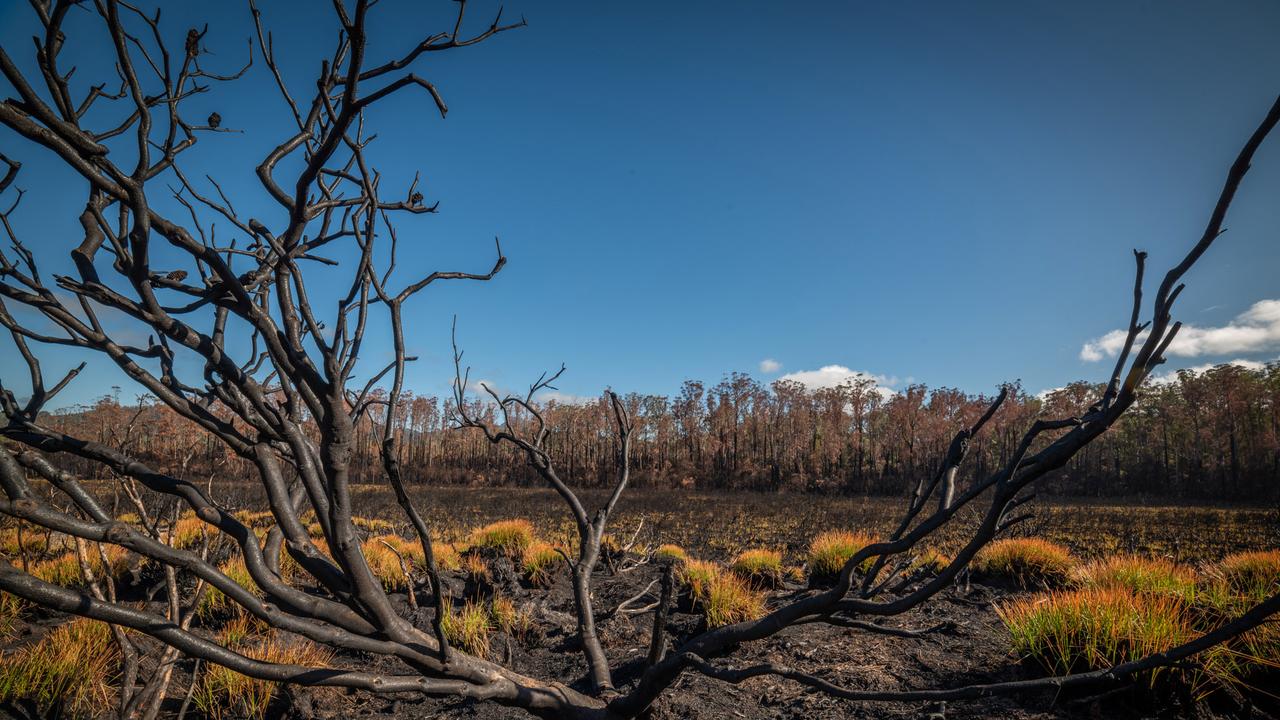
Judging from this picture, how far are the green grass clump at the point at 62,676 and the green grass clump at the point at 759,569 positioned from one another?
6.62m

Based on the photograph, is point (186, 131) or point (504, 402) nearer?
point (186, 131)

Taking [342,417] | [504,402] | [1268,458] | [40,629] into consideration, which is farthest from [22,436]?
[1268,458]

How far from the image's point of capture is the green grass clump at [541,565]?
7.89 m

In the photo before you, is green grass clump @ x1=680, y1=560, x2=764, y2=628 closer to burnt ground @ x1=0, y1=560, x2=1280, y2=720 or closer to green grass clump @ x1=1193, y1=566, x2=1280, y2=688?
burnt ground @ x1=0, y1=560, x2=1280, y2=720

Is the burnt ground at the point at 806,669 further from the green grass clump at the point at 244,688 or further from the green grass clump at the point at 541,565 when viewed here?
the green grass clump at the point at 541,565

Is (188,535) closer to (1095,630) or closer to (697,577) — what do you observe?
(697,577)

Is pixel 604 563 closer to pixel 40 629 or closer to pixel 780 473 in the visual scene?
pixel 40 629

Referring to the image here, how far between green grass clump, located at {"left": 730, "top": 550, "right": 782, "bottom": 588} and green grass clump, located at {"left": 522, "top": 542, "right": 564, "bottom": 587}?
9.06 feet

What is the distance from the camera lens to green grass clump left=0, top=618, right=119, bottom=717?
4000 mm

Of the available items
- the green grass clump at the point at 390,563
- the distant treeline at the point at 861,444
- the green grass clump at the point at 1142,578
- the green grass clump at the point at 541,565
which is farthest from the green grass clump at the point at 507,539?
the distant treeline at the point at 861,444

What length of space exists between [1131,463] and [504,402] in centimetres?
6453

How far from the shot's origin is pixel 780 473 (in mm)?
46969

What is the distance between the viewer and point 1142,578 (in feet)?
19.3

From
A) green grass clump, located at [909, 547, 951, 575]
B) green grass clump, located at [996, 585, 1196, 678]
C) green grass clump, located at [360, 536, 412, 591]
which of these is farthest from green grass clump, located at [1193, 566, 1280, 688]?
green grass clump, located at [360, 536, 412, 591]
